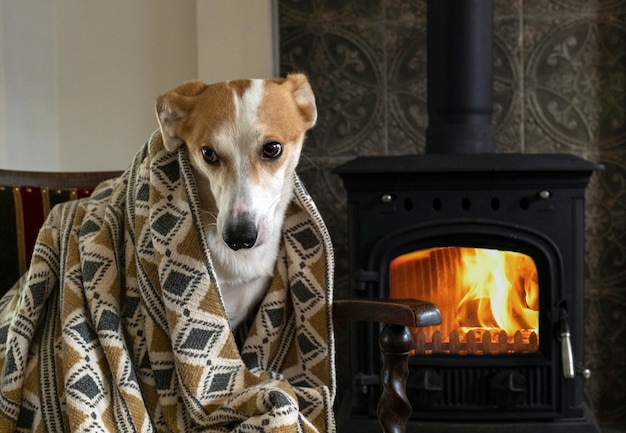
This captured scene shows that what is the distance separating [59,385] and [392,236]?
0.87m

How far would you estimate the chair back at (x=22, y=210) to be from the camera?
159 centimetres

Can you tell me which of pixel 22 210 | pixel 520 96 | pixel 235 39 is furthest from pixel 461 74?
pixel 22 210

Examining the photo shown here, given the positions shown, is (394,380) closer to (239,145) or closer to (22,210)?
(239,145)

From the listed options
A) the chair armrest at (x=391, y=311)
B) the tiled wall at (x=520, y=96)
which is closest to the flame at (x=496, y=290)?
the tiled wall at (x=520, y=96)

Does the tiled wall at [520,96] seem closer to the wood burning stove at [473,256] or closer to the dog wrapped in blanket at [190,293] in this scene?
the wood burning stove at [473,256]

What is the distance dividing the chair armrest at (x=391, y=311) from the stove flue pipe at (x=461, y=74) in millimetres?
716

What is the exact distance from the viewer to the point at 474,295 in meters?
Result: 1.93

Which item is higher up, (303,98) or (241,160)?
(303,98)

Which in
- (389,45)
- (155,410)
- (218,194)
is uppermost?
(389,45)

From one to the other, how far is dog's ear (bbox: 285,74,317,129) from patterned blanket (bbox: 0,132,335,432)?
123mm

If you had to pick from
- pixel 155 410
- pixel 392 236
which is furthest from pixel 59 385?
pixel 392 236

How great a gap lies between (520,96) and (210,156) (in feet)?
4.00

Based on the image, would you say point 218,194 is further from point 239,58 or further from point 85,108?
point 85,108

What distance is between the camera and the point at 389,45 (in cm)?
222
